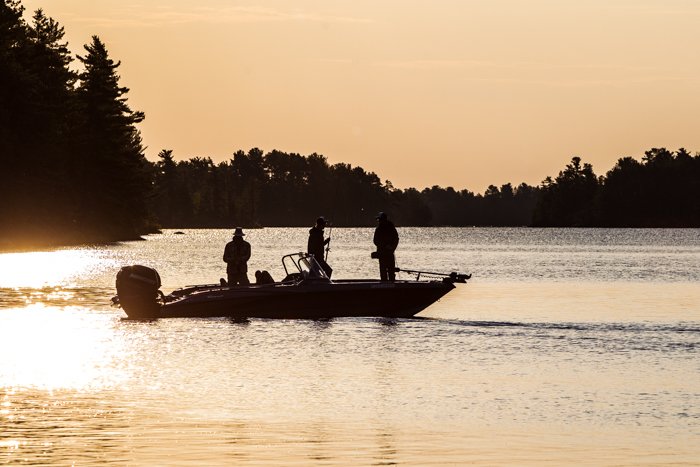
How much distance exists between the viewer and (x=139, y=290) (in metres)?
32.5

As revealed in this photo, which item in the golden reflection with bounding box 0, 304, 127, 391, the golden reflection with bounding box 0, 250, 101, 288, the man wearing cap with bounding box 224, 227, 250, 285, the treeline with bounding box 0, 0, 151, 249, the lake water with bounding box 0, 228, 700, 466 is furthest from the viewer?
the treeline with bounding box 0, 0, 151, 249

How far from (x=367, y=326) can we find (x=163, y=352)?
7.33 metres

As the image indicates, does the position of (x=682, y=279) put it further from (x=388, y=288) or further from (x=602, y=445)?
(x=602, y=445)

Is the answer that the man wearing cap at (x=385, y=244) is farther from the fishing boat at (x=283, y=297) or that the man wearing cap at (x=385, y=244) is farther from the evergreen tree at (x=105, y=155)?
the evergreen tree at (x=105, y=155)

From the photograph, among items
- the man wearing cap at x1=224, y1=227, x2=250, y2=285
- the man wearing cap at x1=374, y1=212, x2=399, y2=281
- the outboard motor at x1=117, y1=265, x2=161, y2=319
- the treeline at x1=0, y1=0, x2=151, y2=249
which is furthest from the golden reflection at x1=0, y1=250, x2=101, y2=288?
the man wearing cap at x1=374, y1=212, x2=399, y2=281

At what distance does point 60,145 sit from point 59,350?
284 feet

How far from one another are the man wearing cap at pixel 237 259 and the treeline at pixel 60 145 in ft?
202

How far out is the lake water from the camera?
15570 mm

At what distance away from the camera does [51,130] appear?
331 ft

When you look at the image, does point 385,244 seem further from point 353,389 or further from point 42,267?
point 42,267

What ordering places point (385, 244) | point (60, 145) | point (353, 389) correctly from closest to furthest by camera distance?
point (353, 389)
point (385, 244)
point (60, 145)

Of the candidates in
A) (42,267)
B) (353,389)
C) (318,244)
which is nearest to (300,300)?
(318,244)

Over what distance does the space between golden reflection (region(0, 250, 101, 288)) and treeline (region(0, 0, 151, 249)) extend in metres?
8.78

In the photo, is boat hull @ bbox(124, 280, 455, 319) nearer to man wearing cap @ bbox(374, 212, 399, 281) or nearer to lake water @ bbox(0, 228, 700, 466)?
lake water @ bbox(0, 228, 700, 466)
